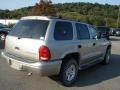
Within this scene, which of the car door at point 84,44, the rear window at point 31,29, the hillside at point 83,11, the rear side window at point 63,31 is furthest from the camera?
the hillside at point 83,11

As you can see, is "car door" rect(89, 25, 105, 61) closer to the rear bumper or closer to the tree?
the rear bumper

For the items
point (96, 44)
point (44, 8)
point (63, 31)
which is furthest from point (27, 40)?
point (44, 8)

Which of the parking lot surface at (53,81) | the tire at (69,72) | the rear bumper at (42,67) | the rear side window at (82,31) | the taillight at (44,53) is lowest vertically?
the parking lot surface at (53,81)

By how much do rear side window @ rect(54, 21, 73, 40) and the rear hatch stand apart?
1.07ft

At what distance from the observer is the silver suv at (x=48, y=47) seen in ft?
19.4

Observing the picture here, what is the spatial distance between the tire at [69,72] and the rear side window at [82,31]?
2.69 ft

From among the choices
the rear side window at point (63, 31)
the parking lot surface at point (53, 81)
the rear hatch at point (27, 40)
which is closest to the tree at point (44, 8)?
the parking lot surface at point (53, 81)

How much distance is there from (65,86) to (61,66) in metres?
0.63

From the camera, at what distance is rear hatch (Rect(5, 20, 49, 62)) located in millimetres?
5949

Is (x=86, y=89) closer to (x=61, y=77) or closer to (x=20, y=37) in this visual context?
(x=61, y=77)

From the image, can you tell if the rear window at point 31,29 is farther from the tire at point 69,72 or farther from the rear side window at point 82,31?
the rear side window at point 82,31

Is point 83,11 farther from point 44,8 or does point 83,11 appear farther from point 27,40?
point 27,40

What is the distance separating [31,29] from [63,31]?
0.86m

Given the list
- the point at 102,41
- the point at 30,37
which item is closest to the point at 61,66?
the point at 30,37
